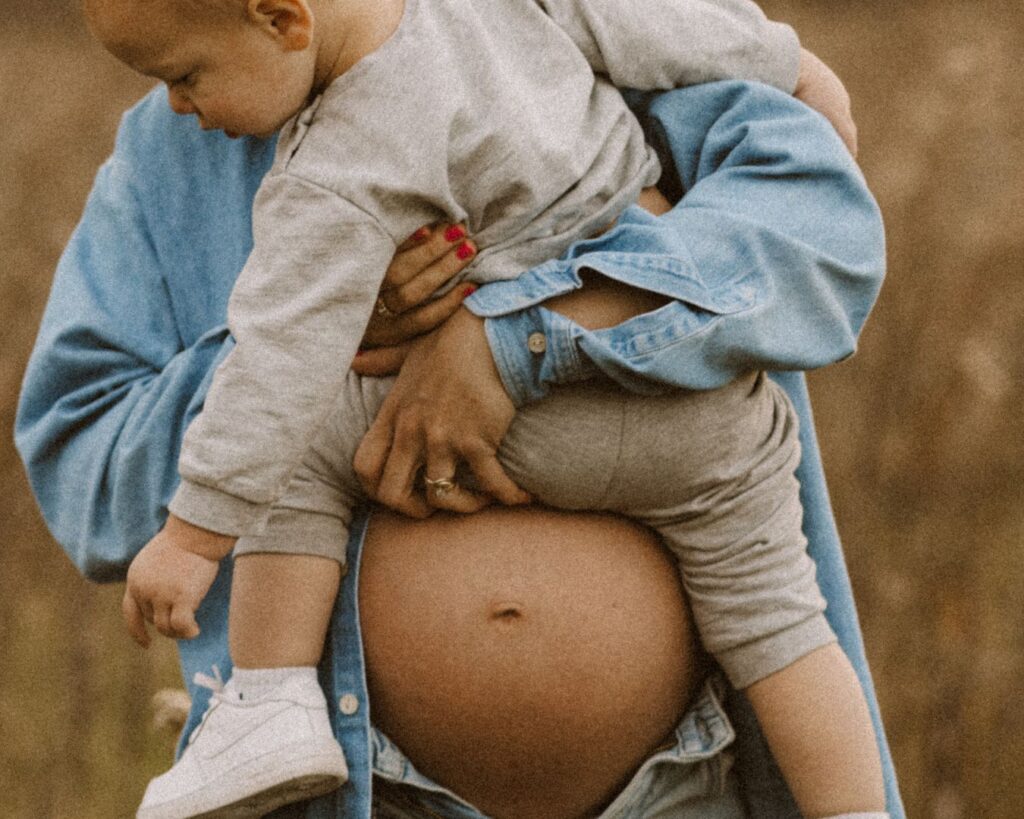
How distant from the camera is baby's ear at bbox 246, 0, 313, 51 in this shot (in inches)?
67.4

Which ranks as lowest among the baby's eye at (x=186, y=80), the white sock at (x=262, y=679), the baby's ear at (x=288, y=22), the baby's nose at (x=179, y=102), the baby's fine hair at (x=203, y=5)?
the white sock at (x=262, y=679)

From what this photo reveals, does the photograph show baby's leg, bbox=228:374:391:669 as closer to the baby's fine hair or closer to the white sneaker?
the white sneaker

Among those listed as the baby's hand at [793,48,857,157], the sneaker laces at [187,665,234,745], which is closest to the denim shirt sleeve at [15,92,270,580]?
the sneaker laces at [187,665,234,745]

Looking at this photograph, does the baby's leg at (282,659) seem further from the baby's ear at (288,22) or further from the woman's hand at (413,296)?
the baby's ear at (288,22)

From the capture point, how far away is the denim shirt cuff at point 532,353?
6.12ft

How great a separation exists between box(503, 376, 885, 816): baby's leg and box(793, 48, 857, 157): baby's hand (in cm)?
45

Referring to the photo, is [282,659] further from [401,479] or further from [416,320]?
[416,320]

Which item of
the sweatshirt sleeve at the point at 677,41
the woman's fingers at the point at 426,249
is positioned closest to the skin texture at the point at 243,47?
the woman's fingers at the point at 426,249

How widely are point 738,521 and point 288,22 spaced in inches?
29.4

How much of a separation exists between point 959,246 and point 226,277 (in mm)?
3420

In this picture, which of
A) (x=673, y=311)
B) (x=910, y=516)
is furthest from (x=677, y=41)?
(x=910, y=516)

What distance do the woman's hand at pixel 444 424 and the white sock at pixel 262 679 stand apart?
22 centimetres

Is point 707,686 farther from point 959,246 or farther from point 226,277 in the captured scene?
point 959,246

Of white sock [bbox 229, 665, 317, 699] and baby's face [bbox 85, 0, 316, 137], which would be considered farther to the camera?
white sock [bbox 229, 665, 317, 699]
